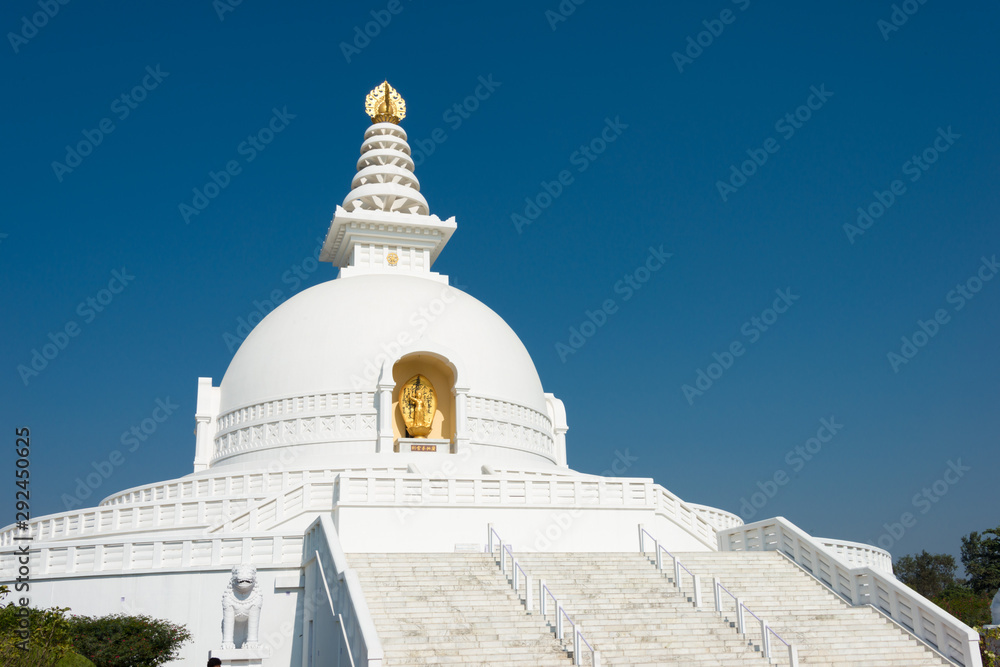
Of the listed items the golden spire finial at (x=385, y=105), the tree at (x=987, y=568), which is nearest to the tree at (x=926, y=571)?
the tree at (x=987, y=568)

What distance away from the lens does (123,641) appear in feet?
51.8

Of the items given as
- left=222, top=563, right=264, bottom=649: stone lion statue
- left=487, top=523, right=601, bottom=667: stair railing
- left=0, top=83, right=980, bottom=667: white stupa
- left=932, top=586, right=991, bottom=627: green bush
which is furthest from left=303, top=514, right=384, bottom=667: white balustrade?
left=932, top=586, right=991, bottom=627: green bush

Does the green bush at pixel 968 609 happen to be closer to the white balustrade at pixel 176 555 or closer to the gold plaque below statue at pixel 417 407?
the gold plaque below statue at pixel 417 407

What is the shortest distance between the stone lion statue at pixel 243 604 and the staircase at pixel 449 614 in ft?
6.32

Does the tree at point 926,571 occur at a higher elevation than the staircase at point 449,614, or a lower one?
higher

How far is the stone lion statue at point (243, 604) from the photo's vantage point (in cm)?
1563

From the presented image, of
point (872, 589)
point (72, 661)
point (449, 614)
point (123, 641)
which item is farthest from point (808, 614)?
point (72, 661)

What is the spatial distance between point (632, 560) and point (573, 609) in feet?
11.2

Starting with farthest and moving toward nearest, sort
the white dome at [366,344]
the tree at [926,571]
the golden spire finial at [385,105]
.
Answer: the tree at [926,571], the golden spire finial at [385,105], the white dome at [366,344]

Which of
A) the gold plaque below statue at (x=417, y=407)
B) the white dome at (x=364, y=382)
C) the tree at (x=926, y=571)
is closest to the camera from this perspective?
the white dome at (x=364, y=382)

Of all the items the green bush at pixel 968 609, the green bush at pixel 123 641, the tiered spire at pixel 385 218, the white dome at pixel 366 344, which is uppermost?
the tiered spire at pixel 385 218

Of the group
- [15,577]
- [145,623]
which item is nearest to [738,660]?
[145,623]

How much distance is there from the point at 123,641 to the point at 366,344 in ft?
54.1

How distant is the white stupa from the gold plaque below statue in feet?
0.21
